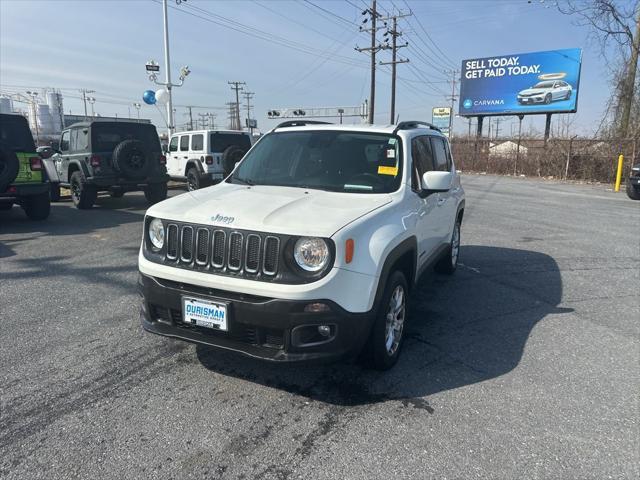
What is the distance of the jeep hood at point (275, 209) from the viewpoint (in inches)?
113

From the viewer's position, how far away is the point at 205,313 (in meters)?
2.95

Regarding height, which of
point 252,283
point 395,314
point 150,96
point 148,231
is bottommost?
point 395,314

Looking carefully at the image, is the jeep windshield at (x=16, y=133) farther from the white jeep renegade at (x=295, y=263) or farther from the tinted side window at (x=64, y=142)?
the white jeep renegade at (x=295, y=263)

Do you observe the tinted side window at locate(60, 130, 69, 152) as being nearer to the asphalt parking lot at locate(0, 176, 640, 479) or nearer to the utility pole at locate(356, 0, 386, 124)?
the asphalt parking lot at locate(0, 176, 640, 479)

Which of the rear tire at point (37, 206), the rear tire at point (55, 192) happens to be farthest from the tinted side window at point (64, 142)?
the rear tire at point (37, 206)

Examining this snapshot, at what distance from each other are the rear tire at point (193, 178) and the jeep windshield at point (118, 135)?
9.50 feet

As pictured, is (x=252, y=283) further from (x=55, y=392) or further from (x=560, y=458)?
(x=560, y=458)

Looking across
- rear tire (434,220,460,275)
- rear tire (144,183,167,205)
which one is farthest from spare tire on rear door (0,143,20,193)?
rear tire (434,220,460,275)

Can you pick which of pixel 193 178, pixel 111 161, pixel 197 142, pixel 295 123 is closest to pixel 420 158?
pixel 295 123

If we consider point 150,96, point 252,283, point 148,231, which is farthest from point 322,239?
point 150,96

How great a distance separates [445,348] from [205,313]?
6.92ft

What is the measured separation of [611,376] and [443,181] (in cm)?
198

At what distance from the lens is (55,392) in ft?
10.4

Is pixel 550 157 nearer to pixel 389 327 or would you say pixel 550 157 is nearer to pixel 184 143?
pixel 184 143
